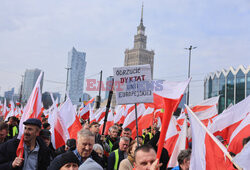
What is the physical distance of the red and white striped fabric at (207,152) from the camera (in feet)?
10.3

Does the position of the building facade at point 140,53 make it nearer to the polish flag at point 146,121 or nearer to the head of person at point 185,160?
the polish flag at point 146,121

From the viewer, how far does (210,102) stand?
9633 millimetres

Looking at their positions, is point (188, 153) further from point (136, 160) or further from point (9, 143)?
point (9, 143)

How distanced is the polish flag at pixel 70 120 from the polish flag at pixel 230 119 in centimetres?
320

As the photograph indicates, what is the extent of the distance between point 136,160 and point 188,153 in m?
1.33

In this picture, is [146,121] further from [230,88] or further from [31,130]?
[230,88]

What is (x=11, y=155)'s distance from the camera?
371 cm

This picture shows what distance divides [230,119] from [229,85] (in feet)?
164

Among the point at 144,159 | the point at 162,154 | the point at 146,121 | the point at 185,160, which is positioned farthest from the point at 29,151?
the point at 146,121

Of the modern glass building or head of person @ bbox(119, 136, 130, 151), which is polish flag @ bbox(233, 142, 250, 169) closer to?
head of person @ bbox(119, 136, 130, 151)

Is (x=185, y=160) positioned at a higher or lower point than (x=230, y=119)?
lower

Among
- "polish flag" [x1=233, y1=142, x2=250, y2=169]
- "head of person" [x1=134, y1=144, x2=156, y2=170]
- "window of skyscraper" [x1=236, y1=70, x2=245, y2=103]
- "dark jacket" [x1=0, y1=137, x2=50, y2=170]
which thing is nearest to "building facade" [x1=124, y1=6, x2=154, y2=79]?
"window of skyscraper" [x1=236, y1=70, x2=245, y2=103]

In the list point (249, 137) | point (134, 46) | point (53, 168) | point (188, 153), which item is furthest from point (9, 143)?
point (134, 46)

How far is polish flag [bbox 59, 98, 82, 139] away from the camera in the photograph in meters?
7.02
